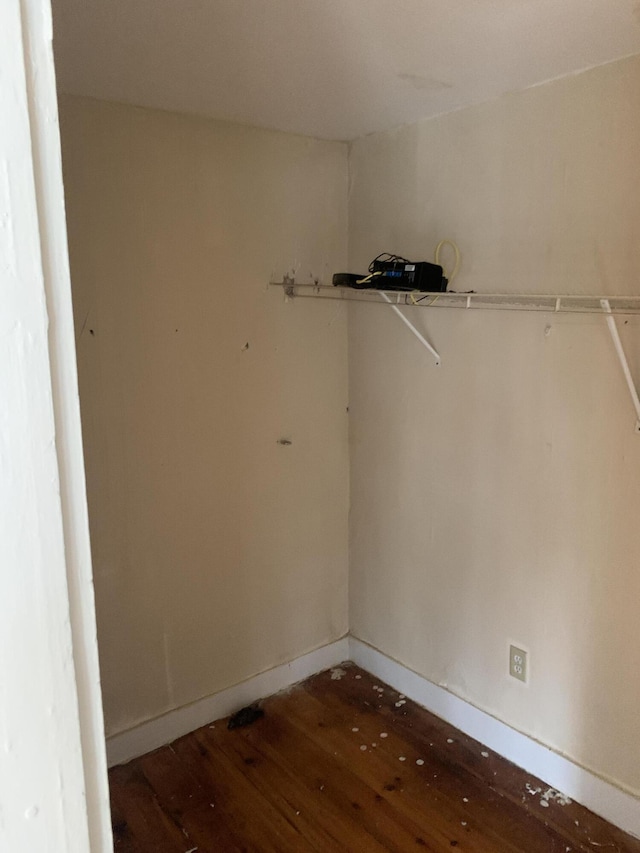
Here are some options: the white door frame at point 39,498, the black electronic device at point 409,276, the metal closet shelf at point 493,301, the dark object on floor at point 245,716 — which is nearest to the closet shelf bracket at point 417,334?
the metal closet shelf at point 493,301

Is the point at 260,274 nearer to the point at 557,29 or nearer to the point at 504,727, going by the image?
the point at 557,29

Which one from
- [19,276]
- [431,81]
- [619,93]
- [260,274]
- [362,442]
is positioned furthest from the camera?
[362,442]

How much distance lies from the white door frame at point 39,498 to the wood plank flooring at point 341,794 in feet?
5.04

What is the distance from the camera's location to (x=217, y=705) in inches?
93.2

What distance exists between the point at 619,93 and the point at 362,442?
1.42 meters

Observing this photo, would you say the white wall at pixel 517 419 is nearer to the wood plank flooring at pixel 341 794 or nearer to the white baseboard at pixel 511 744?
the white baseboard at pixel 511 744

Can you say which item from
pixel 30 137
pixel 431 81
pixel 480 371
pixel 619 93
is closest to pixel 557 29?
pixel 619 93

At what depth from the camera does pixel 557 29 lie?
1459mm

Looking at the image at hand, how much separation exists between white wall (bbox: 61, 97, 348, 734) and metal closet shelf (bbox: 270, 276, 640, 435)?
0.21ft

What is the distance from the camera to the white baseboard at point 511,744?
1.85 meters

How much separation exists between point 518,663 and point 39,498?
190cm

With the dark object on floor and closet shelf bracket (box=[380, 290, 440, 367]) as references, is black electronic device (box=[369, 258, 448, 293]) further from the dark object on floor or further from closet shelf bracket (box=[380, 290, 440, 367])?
the dark object on floor

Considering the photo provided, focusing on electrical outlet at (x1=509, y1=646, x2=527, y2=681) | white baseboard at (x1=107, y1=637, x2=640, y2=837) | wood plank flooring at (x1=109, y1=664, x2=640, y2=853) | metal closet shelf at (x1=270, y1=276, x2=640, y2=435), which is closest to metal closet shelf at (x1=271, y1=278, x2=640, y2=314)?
metal closet shelf at (x1=270, y1=276, x2=640, y2=435)

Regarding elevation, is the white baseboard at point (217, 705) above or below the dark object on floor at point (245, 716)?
above
